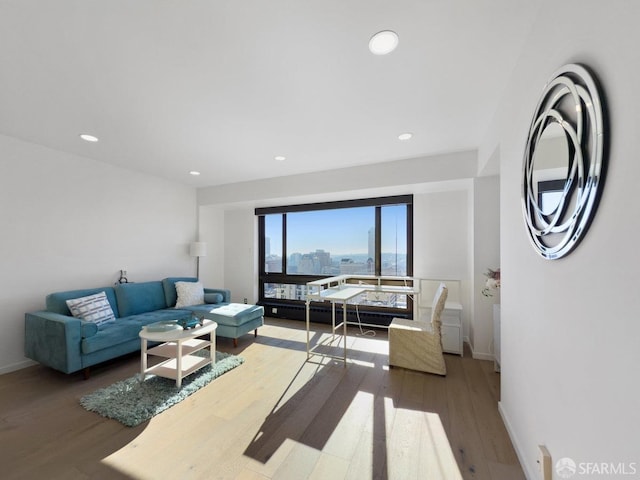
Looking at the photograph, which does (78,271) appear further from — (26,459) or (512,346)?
(512,346)

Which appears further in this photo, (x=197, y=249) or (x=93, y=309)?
(x=197, y=249)

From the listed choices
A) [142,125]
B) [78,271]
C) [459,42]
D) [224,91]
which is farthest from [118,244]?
[459,42]

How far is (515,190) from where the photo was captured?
1714 millimetres

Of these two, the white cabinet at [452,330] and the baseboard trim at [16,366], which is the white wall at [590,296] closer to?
the white cabinet at [452,330]

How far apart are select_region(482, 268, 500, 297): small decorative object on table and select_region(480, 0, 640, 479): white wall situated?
48.0 inches

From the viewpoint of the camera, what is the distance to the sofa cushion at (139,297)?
3428 millimetres

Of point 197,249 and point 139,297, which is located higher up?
point 197,249

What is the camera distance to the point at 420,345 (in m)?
2.75

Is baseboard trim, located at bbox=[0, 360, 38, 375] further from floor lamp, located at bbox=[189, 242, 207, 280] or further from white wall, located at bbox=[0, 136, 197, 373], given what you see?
floor lamp, located at bbox=[189, 242, 207, 280]

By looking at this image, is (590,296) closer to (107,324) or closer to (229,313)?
(229,313)

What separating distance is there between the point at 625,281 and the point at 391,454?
5.32 ft

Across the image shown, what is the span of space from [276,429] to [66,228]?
3567mm

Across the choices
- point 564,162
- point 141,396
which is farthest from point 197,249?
point 564,162

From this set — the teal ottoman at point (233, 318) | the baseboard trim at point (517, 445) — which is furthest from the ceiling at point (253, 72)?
the baseboard trim at point (517, 445)
